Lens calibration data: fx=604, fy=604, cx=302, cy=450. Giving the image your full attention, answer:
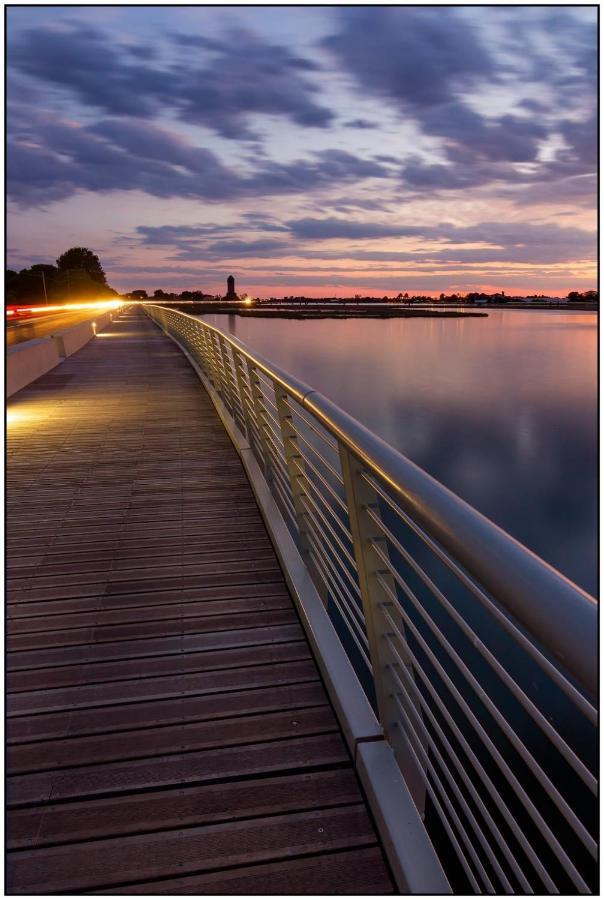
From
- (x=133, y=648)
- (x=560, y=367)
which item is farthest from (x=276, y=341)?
(x=133, y=648)

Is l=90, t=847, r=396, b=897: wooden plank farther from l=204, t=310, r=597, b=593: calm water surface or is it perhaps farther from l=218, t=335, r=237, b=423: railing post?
l=204, t=310, r=597, b=593: calm water surface

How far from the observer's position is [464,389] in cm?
4103

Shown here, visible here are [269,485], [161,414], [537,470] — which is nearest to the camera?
[269,485]

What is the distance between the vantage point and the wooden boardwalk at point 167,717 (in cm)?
186

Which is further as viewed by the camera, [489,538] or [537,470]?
[537,470]

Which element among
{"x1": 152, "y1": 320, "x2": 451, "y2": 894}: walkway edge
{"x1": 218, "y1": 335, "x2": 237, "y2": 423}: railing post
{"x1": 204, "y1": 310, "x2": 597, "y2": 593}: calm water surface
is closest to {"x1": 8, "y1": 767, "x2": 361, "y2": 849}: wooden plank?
{"x1": 152, "y1": 320, "x2": 451, "y2": 894}: walkway edge

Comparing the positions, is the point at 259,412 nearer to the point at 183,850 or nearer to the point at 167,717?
the point at 167,717

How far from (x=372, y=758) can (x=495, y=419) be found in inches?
1351

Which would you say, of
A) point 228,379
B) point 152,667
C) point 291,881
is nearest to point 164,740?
point 152,667

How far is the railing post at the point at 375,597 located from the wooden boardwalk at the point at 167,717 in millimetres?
243

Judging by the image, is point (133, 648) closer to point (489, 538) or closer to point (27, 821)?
point (27, 821)

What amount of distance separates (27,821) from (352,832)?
1.07 metres

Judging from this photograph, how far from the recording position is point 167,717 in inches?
96.7

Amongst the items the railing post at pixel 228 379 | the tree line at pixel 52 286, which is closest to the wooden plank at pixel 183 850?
the railing post at pixel 228 379
